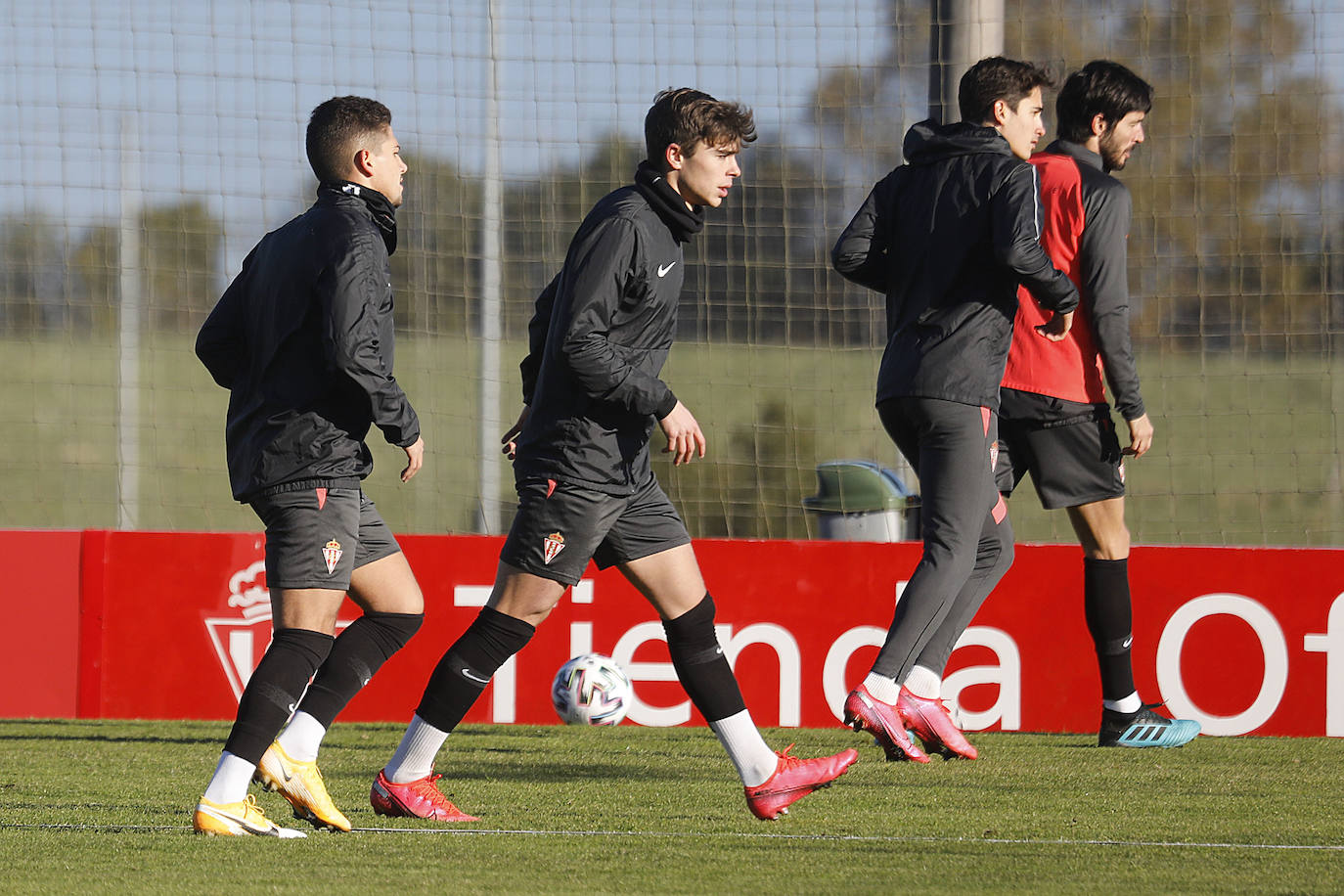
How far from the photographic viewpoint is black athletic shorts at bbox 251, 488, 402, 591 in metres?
3.98

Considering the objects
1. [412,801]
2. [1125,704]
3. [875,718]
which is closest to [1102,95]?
[1125,704]

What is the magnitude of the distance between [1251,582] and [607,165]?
3.57 meters

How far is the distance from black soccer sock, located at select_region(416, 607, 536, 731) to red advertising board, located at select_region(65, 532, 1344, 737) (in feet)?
8.77

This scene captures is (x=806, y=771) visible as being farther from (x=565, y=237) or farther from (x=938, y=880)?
(x=565, y=237)

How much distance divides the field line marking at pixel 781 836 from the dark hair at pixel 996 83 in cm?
222

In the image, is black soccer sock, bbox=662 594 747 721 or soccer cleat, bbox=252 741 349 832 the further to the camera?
black soccer sock, bbox=662 594 747 721

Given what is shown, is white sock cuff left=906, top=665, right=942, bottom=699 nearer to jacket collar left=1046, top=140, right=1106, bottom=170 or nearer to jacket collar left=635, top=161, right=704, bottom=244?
jacket collar left=635, top=161, right=704, bottom=244

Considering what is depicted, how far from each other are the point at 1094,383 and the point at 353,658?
2.61 metres

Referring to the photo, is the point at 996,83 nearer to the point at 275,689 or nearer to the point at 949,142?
the point at 949,142

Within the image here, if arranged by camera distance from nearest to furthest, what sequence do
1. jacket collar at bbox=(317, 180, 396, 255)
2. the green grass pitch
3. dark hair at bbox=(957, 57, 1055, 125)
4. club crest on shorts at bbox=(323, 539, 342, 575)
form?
the green grass pitch, club crest on shorts at bbox=(323, 539, 342, 575), jacket collar at bbox=(317, 180, 396, 255), dark hair at bbox=(957, 57, 1055, 125)

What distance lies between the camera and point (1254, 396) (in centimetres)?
1034

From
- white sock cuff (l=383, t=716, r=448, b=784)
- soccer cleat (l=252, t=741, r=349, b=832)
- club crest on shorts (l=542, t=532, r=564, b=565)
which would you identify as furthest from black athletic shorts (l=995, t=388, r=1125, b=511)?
soccer cleat (l=252, t=741, r=349, b=832)

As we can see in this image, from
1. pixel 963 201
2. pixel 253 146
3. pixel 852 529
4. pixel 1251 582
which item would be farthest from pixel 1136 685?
pixel 253 146

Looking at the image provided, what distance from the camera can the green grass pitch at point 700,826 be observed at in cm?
350
